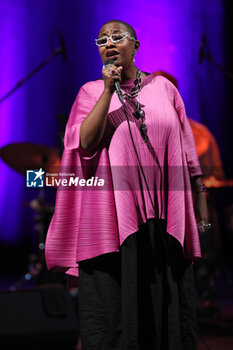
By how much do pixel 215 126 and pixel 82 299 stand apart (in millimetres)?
2937

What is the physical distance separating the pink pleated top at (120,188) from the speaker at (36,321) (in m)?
0.45

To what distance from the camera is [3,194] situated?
14.9 ft

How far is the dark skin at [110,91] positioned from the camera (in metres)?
1.10

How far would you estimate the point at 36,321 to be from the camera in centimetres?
156

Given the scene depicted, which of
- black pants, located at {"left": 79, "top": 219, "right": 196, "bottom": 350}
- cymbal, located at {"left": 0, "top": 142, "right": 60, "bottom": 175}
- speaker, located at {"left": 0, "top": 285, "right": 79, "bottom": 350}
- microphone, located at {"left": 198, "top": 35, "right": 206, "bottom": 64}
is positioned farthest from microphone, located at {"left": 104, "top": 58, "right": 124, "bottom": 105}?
cymbal, located at {"left": 0, "top": 142, "right": 60, "bottom": 175}

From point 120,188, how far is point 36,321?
27.8 inches

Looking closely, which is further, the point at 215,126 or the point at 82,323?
the point at 215,126

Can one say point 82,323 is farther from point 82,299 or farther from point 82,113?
point 82,113

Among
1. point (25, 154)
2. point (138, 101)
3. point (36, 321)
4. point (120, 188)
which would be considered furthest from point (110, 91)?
point (25, 154)

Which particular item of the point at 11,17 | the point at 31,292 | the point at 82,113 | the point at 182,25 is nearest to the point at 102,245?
the point at 82,113

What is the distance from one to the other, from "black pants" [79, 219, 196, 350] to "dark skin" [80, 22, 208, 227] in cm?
17

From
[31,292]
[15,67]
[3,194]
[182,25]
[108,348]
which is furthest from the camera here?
[3,194]

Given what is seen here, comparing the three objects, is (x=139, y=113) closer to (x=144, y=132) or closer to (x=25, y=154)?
(x=144, y=132)

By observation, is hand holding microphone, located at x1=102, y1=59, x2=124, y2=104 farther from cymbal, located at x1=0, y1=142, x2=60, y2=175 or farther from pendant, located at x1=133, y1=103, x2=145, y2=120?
cymbal, located at x1=0, y1=142, x2=60, y2=175
